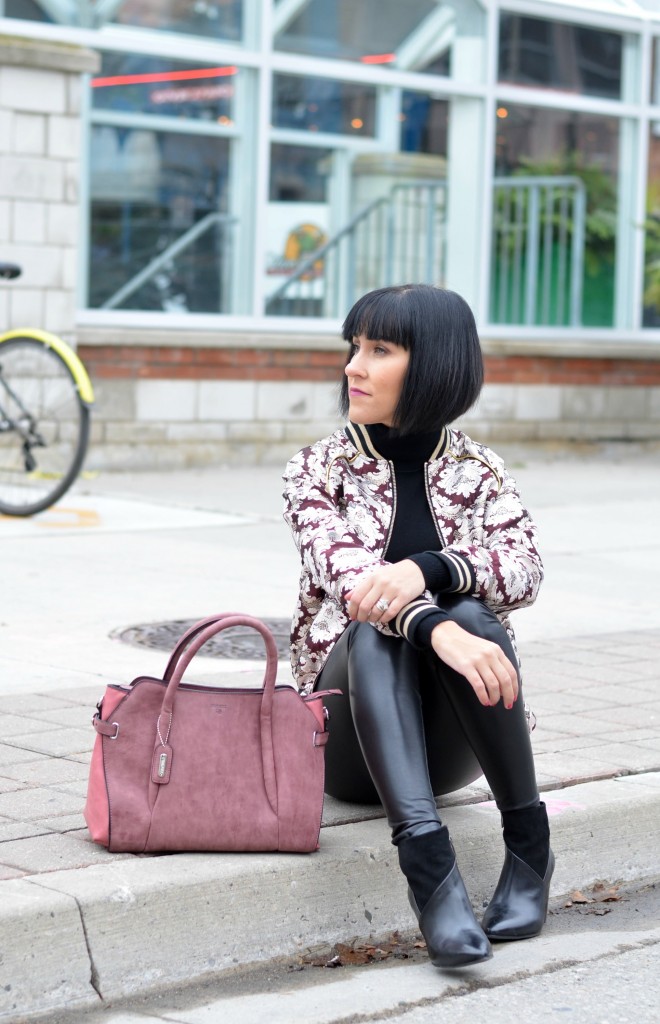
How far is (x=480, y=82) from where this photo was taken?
13.2m

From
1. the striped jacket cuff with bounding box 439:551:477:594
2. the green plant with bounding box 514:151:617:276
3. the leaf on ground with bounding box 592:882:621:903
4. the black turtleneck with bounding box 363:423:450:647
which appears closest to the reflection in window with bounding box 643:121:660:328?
the green plant with bounding box 514:151:617:276

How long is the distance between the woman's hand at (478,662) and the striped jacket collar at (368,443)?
494 millimetres

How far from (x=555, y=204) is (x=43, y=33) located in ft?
15.1

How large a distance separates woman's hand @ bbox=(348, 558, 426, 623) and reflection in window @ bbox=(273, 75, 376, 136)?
9.26m

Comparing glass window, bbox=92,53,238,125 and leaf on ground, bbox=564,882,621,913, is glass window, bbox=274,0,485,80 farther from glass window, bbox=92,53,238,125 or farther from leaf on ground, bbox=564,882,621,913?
leaf on ground, bbox=564,882,621,913

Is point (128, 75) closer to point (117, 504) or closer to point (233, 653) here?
point (117, 504)

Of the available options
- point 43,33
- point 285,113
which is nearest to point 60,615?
point 43,33

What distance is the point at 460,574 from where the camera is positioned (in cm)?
347

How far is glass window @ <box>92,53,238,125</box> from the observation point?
37.4ft

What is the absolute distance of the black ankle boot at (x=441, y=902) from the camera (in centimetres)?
319

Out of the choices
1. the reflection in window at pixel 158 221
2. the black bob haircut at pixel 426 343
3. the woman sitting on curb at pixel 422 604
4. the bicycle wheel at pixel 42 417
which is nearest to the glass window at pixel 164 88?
the reflection in window at pixel 158 221

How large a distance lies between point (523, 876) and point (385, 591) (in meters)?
0.64

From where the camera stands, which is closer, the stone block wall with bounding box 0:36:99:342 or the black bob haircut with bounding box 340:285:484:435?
the black bob haircut with bounding box 340:285:484:435

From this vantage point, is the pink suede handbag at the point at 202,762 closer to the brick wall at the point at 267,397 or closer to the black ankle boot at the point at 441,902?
the black ankle boot at the point at 441,902
